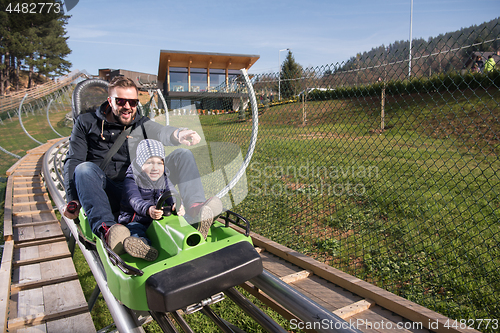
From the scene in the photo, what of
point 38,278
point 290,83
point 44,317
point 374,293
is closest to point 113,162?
point 44,317

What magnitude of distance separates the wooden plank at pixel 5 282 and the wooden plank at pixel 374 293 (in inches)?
89.5

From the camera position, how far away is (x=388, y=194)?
444 centimetres

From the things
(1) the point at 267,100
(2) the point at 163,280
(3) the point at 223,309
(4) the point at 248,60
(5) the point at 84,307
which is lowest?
(3) the point at 223,309

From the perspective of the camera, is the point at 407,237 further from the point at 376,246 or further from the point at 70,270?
the point at 70,270

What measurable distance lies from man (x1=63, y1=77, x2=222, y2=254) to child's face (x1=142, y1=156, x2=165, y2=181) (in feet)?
0.49

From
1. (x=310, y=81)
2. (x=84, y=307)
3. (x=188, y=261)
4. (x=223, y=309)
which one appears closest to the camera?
(x=188, y=261)

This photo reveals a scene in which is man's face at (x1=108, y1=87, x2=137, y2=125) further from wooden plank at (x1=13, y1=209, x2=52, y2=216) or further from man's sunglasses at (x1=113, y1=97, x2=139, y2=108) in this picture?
wooden plank at (x1=13, y1=209, x2=52, y2=216)

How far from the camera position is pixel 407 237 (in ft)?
11.5

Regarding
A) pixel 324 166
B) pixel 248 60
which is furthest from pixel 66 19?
pixel 324 166

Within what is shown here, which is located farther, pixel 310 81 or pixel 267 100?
pixel 267 100

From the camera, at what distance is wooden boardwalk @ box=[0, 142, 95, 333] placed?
87.5 inches

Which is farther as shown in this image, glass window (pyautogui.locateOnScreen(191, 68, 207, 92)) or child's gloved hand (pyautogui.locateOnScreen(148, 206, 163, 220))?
glass window (pyautogui.locateOnScreen(191, 68, 207, 92))

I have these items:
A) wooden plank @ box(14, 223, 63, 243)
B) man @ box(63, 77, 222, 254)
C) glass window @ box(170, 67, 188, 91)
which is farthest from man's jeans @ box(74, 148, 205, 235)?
glass window @ box(170, 67, 188, 91)

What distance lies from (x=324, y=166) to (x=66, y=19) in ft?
183
